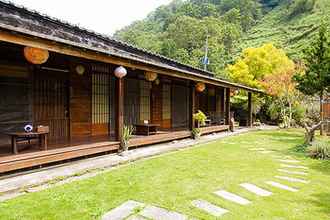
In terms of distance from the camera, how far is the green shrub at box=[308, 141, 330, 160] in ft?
25.0

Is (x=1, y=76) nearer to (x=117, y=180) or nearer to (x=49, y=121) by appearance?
(x=49, y=121)

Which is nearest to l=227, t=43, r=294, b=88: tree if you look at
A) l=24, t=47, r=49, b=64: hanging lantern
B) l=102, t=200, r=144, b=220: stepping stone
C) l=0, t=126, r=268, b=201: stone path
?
l=0, t=126, r=268, b=201: stone path

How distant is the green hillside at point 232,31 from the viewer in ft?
131

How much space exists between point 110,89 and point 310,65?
29.7 ft

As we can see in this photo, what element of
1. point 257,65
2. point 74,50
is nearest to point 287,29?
point 257,65

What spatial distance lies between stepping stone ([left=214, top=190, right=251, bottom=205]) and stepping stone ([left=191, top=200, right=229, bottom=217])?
0.40 meters

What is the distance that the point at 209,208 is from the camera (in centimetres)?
362

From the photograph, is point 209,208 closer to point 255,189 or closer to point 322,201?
point 255,189

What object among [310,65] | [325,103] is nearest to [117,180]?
[310,65]

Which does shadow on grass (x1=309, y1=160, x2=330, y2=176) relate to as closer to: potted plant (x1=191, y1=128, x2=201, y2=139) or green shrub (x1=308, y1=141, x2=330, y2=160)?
green shrub (x1=308, y1=141, x2=330, y2=160)

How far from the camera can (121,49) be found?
10.4m

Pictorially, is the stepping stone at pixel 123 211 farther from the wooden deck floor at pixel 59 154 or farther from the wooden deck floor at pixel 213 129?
the wooden deck floor at pixel 213 129

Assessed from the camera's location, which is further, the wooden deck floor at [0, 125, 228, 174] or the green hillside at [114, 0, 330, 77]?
the green hillside at [114, 0, 330, 77]

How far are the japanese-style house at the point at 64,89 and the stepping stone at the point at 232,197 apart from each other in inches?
126
